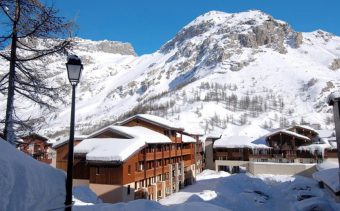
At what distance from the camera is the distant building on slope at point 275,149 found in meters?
68.9

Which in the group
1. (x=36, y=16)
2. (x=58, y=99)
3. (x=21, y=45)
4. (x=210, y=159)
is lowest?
(x=210, y=159)

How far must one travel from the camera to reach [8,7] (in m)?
12.2

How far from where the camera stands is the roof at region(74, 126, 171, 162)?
36750mm

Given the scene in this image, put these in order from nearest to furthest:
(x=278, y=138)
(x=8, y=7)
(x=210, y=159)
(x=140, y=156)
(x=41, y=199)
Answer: (x=41, y=199) < (x=8, y=7) < (x=140, y=156) < (x=278, y=138) < (x=210, y=159)

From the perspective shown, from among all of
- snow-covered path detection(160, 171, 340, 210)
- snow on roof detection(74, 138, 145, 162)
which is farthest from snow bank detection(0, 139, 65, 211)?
snow on roof detection(74, 138, 145, 162)

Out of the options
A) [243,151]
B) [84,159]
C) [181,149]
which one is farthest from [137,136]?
[243,151]

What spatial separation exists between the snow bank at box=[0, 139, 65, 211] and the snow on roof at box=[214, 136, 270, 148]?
66801mm

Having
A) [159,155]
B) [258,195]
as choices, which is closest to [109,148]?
[159,155]

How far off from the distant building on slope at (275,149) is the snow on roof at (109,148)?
3408cm

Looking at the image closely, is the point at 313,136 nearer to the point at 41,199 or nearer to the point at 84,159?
the point at 84,159

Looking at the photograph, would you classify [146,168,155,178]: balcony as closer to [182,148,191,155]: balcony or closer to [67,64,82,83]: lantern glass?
[182,148,191,155]: balcony

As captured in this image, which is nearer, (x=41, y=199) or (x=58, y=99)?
(x=41, y=199)

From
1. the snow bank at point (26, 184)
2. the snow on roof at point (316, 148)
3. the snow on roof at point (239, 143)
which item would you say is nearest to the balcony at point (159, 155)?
the snow on roof at point (239, 143)

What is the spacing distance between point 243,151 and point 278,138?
26.0 feet
